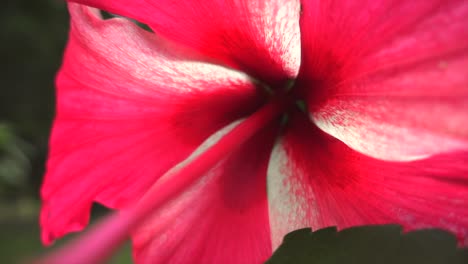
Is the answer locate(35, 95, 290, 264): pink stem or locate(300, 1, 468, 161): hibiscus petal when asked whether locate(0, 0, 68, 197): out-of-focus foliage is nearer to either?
locate(35, 95, 290, 264): pink stem

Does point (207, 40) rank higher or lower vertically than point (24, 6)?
higher

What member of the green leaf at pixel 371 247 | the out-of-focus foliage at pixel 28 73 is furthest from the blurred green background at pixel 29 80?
the green leaf at pixel 371 247

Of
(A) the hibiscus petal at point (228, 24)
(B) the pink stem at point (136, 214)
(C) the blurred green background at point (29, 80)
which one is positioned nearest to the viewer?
(B) the pink stem at point (136, 214)

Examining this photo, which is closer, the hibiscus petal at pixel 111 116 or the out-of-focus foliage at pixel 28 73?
the hibiscus petal at pixel 111 116

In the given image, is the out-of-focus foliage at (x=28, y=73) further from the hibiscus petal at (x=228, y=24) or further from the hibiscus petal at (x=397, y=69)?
the hibiscus petal at (x=397, y=69)

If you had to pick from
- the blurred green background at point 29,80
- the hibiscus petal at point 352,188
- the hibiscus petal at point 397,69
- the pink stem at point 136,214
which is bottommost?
the blurred green background at point 29,80

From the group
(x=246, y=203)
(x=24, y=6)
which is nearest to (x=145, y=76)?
(x=246, y=203)

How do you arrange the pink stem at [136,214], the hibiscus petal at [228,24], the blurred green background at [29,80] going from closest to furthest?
the pink stem at [136,214] < the hibiscus petal at [228,24] < the blurred green background at [29,80]

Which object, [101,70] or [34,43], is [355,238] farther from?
[34,43]

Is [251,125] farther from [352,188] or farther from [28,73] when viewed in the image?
[28,73]
